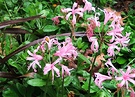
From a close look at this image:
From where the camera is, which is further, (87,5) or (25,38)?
(25,38)

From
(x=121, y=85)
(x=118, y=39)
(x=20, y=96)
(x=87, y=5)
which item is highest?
(x=87, y=5)

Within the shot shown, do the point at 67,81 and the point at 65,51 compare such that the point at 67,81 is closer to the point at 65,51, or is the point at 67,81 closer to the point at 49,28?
the point at 65,51

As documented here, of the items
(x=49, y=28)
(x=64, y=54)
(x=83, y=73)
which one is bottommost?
(x=83, y=73)

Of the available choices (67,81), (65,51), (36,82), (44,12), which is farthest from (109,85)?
(44,12)

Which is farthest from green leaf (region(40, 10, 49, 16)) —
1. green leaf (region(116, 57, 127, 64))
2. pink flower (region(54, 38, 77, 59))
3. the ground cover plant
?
pink flower (region(54, 38, 77, 59))

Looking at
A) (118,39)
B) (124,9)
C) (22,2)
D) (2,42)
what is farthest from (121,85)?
(124,9)

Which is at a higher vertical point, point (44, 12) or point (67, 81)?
point (44, 12)

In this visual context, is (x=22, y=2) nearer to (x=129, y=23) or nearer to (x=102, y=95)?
(x=129, y=23)

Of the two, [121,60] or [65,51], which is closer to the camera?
[65,51]
